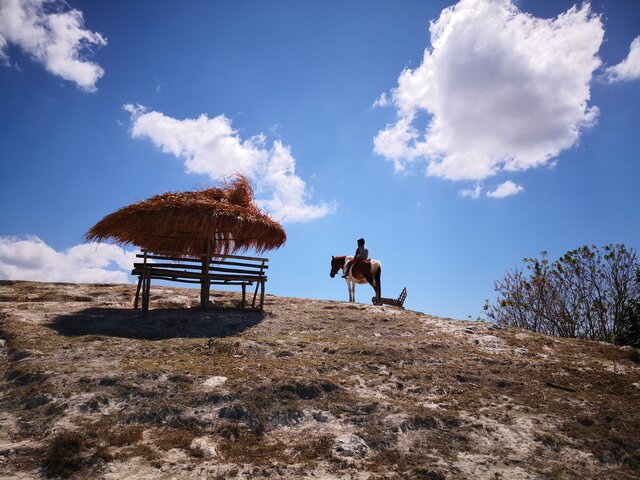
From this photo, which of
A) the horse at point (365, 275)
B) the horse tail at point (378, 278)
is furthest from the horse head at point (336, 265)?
the horse tail at point (378, 278)

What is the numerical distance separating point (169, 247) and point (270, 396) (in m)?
10.3

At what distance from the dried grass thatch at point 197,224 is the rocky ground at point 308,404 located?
3.26 m

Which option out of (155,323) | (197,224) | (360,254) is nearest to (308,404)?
(155,323)

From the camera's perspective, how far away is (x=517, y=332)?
38.3 feet

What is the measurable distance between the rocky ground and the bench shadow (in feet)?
0.33

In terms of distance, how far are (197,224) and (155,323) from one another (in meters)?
3.09

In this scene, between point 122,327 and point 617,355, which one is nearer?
point 617,355

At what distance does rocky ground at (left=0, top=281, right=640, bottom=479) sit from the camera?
484 centimetres

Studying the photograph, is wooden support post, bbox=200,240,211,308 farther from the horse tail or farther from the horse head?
the horse tail

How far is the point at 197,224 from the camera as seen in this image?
12586 mm

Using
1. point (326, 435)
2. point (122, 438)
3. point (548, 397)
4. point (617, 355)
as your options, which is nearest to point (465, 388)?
point (548, 397)

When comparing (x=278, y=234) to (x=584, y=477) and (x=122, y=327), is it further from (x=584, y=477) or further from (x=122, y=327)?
(x=584, y=477)

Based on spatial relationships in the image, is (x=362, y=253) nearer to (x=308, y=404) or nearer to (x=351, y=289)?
(x=351, y=289)

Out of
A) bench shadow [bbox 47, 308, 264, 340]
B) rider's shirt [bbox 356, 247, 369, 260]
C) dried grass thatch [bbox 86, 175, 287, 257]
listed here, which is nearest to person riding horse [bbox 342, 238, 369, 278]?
rider's shirt [bbox 356, 247, 369, 260]
